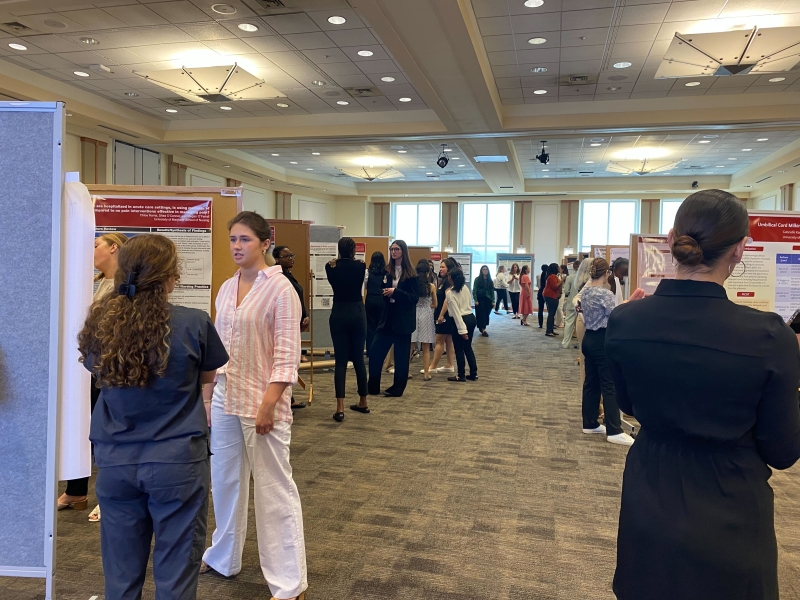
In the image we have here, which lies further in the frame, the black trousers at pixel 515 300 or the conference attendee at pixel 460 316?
the black trousers at pixel 515 300

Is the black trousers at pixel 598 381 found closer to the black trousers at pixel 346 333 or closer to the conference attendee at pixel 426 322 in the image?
the black trousers at pixel 346 333

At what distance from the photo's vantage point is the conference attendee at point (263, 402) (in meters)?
2.17

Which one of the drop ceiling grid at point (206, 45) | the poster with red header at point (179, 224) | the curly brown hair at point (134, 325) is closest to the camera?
the curly brown hair at point (134, 325)

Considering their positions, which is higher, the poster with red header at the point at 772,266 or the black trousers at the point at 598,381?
the poster with red header at the point at 772,266

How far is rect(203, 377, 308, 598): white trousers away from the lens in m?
2.19

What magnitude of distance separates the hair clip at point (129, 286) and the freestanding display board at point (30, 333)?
0.26m

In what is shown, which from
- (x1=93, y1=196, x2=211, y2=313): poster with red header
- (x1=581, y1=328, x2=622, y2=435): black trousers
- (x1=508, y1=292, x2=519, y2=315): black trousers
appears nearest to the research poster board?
(x1=581, y1=328, x2=622, y2=435): black trousers

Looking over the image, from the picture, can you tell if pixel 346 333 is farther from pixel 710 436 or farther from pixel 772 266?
pixel 710 436

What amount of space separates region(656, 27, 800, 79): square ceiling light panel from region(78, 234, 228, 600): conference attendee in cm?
623

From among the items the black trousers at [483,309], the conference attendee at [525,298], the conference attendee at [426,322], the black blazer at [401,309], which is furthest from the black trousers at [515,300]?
the black blazer at [401,309]

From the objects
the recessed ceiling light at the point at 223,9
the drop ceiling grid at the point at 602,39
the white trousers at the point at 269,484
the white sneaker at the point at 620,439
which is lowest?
the white sneaker at the point at 620,439

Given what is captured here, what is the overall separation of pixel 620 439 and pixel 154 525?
3.95 m

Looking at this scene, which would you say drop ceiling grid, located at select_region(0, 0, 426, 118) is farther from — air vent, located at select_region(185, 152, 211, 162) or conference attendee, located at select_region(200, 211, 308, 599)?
conference attendee, located at select_region(200, 211, 308, 599)

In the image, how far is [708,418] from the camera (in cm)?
122
